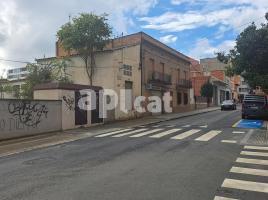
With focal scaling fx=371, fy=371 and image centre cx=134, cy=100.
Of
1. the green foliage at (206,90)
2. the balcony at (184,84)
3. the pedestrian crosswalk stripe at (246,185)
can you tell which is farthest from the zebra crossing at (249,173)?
the green foliage at (206,90)

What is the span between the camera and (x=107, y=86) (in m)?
28.2

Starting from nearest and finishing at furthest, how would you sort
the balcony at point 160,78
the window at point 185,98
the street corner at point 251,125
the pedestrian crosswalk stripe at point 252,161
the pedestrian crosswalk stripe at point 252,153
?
the pedestrian crosswalk stripe at point 252,161 < the pedestrian crosswalk stripe at point 252,153 < the street corner at point 251,125 < the balcony at point 160,78 < the window at point 185,98

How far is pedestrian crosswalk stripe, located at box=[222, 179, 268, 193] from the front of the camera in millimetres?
7094

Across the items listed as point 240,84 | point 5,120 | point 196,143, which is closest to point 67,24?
point 5,120

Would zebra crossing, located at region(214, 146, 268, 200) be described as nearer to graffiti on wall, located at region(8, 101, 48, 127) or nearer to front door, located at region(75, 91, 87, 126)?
graffiti on wall, located at region(8, 101, 48, 127)

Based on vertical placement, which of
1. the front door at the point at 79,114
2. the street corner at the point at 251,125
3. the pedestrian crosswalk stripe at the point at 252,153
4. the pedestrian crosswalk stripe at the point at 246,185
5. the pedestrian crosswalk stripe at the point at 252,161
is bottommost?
the pedestrian crosswalk stripe at the point at 246,185

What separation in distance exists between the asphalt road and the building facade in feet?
47.4

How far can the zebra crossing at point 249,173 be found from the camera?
23.2 ft

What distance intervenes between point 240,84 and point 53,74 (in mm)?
83166

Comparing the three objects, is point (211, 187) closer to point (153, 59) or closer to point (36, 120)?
point (36, 120)

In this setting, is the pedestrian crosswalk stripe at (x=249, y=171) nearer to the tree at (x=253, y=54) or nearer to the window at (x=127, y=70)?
the tree at (x=253, y=54)

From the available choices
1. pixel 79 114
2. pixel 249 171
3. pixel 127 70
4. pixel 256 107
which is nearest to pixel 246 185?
pixel 249 171

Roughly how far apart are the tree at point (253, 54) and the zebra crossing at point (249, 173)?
14.7 metres

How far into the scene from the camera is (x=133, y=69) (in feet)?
101
